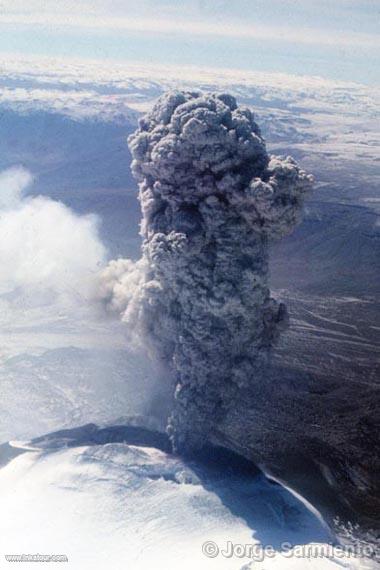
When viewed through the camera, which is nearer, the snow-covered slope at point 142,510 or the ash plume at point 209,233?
the snow-covered slope at point 142,510

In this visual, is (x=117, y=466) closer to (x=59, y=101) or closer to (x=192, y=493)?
(x=192, y=493)

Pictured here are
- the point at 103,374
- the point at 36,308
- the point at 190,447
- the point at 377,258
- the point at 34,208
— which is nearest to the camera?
the point at 190,447

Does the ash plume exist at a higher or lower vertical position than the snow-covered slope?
higher

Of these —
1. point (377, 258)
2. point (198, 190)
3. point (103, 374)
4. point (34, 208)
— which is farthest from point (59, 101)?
point (198, 190)

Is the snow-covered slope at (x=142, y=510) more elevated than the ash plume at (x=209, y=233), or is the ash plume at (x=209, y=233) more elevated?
the ash plume at (x=209, y=233)

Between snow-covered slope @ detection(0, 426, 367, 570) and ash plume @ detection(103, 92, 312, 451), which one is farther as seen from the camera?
ash plume @ detection(103, 92, 312, 451)
